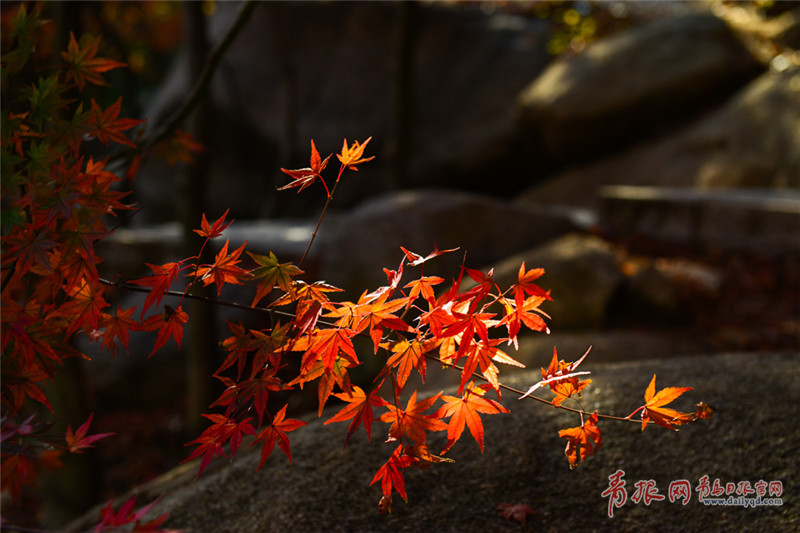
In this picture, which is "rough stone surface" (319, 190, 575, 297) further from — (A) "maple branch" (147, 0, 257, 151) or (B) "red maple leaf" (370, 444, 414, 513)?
(B) "red maple leaf" (370, 444, 414, 513)

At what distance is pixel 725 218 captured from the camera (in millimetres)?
4441

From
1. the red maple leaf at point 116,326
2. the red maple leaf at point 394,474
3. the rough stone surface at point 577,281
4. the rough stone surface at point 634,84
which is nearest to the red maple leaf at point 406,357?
the red maple leaf at point 394,474

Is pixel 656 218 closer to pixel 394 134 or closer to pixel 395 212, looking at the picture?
pixel 395 212

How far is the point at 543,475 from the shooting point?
6.43ft

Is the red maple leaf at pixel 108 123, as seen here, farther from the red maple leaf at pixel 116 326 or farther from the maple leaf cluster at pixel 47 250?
the red maple leaf at pixel 116 326

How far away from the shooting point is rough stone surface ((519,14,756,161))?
7664 millimetres

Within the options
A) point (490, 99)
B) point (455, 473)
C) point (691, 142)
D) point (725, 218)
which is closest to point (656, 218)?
point (725, 218)

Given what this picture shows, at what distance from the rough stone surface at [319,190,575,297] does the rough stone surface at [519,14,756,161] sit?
142 inches

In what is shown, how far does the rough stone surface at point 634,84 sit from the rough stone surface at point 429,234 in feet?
11.8

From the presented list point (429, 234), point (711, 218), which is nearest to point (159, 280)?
point (429, 234)

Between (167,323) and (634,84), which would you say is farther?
(634,84)

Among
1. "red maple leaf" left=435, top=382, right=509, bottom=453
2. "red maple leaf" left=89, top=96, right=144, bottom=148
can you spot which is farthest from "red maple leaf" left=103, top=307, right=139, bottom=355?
"red maple leaf" left=435, top=382, right=509, bottom=453

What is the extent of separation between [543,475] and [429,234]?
3109 millimetres

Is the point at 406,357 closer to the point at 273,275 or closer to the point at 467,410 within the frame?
the point at 467,410
